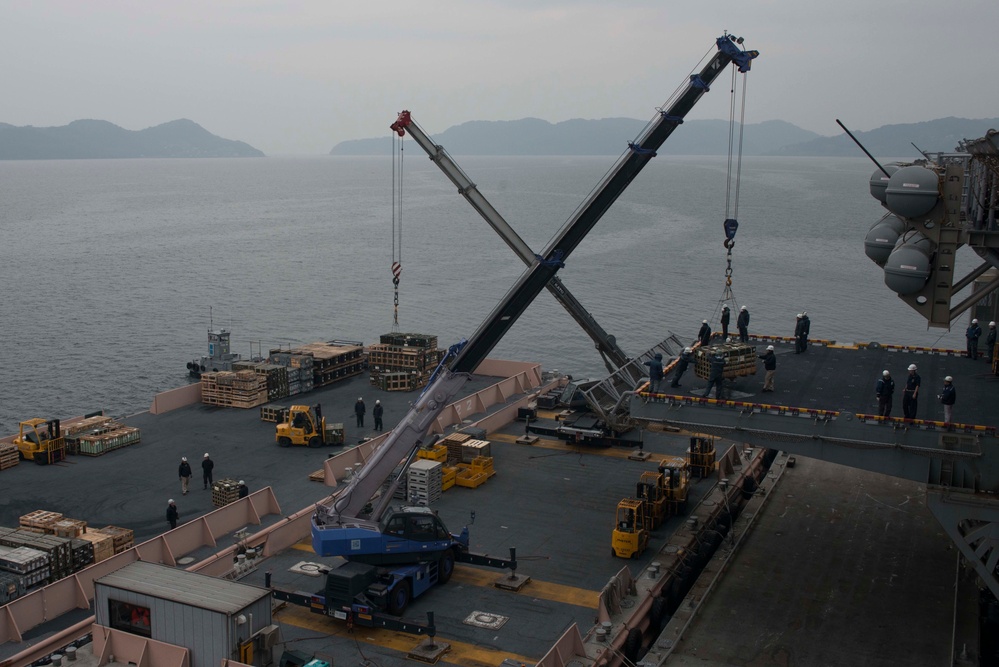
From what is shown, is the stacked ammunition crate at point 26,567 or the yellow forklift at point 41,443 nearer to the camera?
the stacked ammunition crate at point 26,567

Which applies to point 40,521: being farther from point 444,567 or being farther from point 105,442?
point 444,567

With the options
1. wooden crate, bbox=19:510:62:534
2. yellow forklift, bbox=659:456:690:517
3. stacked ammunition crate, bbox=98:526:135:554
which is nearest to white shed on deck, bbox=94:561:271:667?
stacked ammunition crate, bbox=98:526:135:554

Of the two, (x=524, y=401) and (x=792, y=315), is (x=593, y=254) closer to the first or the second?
(x=792, y=315)

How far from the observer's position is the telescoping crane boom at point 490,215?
92.2ft

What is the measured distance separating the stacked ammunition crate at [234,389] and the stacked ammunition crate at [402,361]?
5170 millimetres

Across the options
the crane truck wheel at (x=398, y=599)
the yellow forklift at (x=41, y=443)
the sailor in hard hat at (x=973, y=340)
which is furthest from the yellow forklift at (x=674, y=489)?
the yellow forklift at (x=41, y=443)

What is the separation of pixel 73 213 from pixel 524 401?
450 feet

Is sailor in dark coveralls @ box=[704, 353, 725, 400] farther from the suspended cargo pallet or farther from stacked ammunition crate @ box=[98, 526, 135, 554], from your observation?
the suspended cargo pallet

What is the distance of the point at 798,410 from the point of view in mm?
20062

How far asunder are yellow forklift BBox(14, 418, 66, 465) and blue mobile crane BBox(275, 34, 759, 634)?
484 inches

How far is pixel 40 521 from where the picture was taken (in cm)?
2231

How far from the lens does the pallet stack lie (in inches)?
1176

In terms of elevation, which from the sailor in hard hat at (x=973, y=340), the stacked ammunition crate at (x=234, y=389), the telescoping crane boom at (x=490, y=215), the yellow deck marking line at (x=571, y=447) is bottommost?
the yellow deck marking line at (x=571, y=447)

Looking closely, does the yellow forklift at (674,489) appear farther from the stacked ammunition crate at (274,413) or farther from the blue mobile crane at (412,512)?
the stacked ammunition crate at (274,413)
